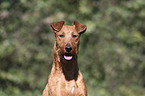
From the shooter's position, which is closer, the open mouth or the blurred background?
the open mouth

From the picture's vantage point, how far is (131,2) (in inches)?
380

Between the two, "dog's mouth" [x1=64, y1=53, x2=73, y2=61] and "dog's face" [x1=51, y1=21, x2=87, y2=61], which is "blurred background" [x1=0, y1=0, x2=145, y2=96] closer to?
"dog's face" [x1=51, y1=21, x2=87, y2=61]

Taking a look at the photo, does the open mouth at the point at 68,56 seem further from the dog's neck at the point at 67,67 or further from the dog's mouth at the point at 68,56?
the dog's neck at the point at 67,67

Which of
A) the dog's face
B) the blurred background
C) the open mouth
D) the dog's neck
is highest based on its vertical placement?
the dog's face

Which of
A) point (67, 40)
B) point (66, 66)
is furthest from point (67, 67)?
point (67, 40)

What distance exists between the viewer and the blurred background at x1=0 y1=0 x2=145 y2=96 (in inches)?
324

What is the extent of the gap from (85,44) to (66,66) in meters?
6.01

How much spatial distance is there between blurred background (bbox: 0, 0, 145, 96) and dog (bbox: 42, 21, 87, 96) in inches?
198

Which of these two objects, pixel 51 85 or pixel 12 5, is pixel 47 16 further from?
pixel 51 85

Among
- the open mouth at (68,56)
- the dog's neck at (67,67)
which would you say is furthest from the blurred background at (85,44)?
the open mouth at (68,56)

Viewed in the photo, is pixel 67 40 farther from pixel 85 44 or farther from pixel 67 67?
pixel 85 44

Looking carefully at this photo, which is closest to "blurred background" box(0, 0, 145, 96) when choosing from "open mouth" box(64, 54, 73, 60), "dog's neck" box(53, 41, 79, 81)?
"dog's neck" box(53, 41, 79, 81)

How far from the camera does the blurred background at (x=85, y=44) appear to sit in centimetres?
822

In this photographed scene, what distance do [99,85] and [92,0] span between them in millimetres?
3352
